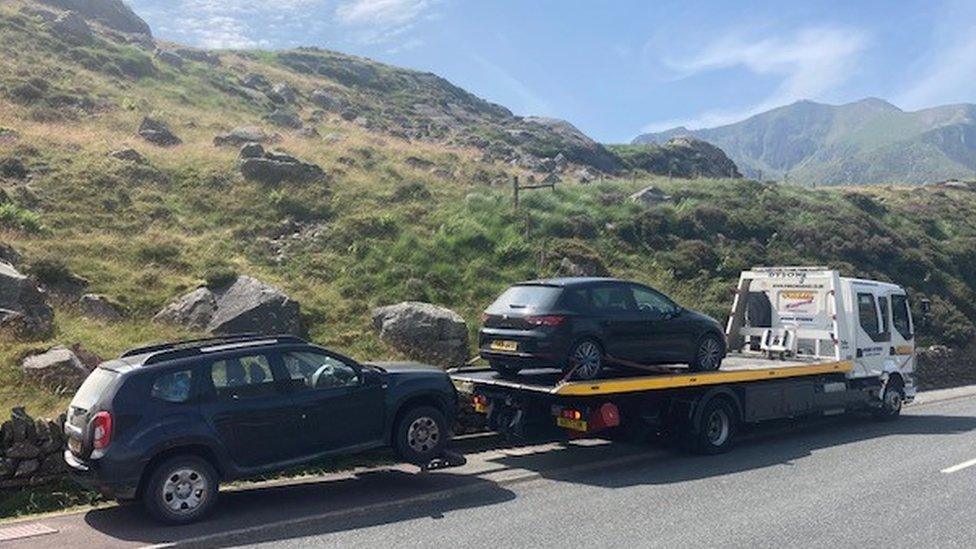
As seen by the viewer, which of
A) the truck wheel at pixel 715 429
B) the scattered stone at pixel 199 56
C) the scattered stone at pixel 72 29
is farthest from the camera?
the scattered stone at pixel 199 56

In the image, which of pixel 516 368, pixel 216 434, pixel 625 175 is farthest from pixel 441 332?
pixel 625 175

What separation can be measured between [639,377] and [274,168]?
58.6 feet

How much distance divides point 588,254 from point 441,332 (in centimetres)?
758

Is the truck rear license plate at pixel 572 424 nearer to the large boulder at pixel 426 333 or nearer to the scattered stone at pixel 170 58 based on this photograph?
the large boulder at pixel 426 333

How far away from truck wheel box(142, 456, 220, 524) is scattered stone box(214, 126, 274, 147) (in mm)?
24219

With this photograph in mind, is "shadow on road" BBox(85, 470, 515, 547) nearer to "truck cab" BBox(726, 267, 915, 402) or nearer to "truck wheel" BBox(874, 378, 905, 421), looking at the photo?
"truck cab" BBox(726, 267, 915, 402)

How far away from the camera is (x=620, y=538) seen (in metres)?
7.41

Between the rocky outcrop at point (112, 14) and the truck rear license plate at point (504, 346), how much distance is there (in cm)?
6038

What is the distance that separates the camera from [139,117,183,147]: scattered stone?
29.4m

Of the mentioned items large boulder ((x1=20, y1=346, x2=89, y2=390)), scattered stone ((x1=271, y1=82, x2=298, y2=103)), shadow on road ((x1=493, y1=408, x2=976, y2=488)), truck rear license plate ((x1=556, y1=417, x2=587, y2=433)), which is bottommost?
shadow on road ((x1=493, y1=408, x2=976, y2=488))

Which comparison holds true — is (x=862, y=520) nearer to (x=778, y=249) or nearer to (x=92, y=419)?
(x=92, y=419)

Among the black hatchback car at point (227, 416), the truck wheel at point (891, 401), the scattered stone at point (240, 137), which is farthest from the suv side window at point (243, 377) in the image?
the scattered stone at point (240, 137)

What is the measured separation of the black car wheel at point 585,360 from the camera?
10836 mm

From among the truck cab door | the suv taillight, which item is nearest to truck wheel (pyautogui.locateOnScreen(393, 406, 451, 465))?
the suv taillight
